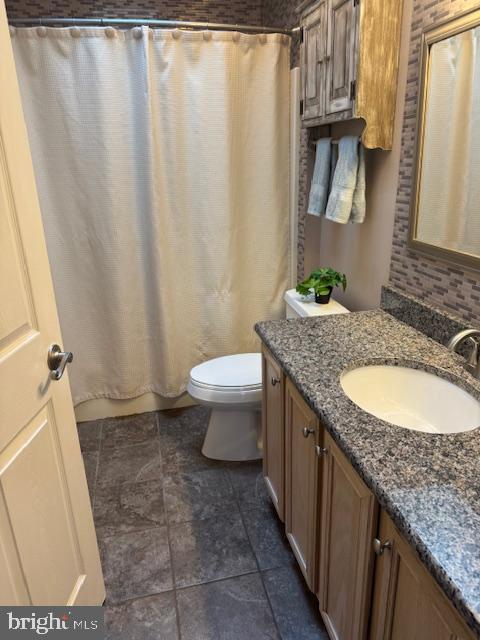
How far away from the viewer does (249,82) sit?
223 centimetres

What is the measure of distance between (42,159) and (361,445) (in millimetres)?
1969

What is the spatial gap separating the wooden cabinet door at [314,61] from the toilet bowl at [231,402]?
1148mm

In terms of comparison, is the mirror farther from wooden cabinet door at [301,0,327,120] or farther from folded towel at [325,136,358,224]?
wooden cabinet door at [301,0,327,120]

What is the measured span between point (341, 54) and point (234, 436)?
1.63m

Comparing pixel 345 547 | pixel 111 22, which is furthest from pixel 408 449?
pixel 111 22

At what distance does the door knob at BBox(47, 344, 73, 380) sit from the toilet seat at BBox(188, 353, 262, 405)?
2.91 ft

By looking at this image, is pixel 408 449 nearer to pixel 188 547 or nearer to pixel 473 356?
pixel 473 356

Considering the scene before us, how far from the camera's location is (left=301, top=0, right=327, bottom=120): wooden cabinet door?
1705 mm

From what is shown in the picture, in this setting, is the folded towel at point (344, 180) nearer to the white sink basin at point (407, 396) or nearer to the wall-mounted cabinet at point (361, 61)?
the wall-mounted cabinet at point (361, 61)

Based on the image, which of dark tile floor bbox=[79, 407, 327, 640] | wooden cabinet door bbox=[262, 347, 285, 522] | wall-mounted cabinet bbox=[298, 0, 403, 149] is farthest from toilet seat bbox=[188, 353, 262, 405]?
wall-mounted cabinet bbox=[298, 0, 403, 149]

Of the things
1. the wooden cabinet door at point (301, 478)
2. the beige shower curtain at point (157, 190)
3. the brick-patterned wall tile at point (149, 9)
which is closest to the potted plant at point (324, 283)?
the beige shower curtain at point (157, 190)

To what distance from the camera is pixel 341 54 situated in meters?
1.58

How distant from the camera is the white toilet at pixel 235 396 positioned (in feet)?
6.52

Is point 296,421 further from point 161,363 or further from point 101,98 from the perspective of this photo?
point 101,98
